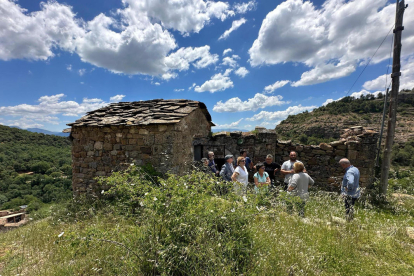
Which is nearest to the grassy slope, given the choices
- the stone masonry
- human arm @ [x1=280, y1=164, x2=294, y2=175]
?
human arm @ [x1=280, y1=164, x2=294, y2=175]

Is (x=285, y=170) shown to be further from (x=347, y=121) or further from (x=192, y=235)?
(x=347, y=121)

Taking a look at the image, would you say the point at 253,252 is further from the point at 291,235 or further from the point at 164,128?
the point at 164,128

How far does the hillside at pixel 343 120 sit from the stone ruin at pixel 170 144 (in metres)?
15.1

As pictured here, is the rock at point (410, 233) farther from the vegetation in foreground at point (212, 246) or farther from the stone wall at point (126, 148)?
the stone wall at point (126, 148)

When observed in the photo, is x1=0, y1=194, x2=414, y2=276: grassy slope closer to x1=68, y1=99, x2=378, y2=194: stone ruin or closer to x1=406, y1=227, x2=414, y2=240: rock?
x1=406, y1=227, x2=414, y2=240: rock

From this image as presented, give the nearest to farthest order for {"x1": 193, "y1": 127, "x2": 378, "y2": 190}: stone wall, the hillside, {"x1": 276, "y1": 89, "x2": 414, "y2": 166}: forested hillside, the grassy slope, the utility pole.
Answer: the grassy slope → the utility pole → {"x1": 193, "y1": 127, "x2": 378, "y2": 190}: stone wall → {"x1": 276, "y1": 89, "x2": 414, "y2": 166}: forested hillside → the hillside

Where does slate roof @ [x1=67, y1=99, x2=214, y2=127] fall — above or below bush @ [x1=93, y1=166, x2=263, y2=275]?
above

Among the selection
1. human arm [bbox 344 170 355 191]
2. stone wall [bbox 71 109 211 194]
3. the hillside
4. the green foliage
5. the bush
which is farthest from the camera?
the hillside

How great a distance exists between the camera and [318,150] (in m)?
7.35

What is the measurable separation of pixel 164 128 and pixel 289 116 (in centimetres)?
3484

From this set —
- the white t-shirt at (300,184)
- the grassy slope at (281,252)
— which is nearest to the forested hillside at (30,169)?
the grassy slope at (281,252)

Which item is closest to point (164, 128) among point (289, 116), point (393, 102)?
point (393, 102)

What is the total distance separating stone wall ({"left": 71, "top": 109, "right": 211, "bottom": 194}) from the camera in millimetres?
5293

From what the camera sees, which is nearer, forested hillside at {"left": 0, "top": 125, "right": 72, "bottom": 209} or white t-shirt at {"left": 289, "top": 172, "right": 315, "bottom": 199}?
white t-shirt at {"left": 289, "top": 172, "right": 315, "bottom": 199}
